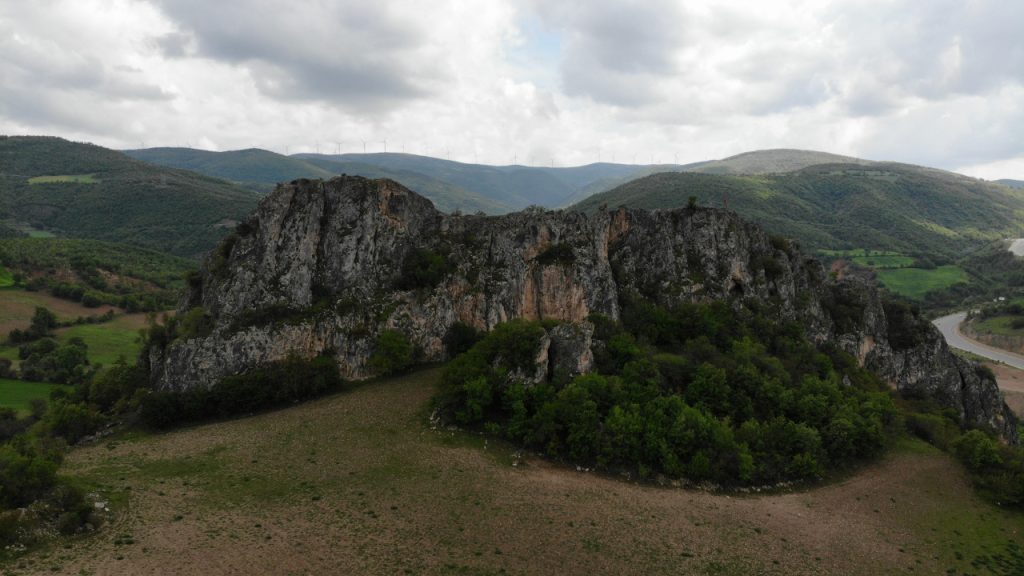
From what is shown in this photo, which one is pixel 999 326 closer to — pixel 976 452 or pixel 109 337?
pixel 976 452

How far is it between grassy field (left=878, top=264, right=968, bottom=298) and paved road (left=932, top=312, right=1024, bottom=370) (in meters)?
19.7

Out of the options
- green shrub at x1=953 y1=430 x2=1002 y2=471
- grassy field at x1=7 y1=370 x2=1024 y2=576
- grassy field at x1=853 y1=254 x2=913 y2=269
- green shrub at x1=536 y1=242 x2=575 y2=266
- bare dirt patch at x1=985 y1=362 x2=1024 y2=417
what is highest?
green shrub at x1=536 y1=242 x2=575 y2=266

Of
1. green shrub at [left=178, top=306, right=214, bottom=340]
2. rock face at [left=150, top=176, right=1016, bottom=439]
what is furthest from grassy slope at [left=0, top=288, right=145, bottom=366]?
rock face at [left=150, top=176, right=1016, bottom=439]

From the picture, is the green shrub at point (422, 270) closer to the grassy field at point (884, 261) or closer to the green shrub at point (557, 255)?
the green shrub at point (557, 255)

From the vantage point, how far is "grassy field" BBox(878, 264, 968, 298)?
166m

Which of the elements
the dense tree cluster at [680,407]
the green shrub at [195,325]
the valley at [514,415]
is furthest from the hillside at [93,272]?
the dense tree cluster at [680,407]

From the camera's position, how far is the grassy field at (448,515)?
24.9 m

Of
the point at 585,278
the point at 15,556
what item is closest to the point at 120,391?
the point at 15,556

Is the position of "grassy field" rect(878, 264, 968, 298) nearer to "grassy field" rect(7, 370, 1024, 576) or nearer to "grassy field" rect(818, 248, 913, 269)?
"grassy field" rect(818, 248, 913, 269)

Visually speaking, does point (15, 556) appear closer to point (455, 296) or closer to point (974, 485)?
point (455, 296)

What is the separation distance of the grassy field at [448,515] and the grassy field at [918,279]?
155 metres

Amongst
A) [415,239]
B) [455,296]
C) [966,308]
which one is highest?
[415,239]

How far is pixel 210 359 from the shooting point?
1710 inches

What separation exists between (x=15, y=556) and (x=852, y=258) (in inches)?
8789
